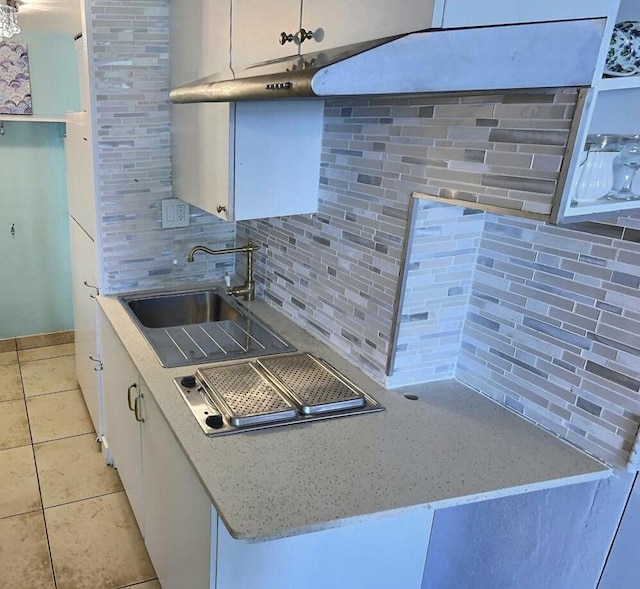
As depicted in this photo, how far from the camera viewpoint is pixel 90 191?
2.17 meters

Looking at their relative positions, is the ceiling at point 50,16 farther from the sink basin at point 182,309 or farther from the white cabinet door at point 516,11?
the white cabinet door at point 516,11

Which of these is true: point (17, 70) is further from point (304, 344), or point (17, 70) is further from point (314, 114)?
point (304, 344)

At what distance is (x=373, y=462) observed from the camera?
1243mm

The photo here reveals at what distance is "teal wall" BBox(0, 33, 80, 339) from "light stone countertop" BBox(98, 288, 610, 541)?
2420 millimetres

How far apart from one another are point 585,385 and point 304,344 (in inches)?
35.4

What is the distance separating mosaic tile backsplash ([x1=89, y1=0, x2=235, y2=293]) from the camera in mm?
1997

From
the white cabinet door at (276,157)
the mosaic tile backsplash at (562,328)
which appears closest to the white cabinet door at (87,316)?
the white cabinet door at (276,157)

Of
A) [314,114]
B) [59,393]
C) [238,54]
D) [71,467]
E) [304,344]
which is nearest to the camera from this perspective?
[238,54]

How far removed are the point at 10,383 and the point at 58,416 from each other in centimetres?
54

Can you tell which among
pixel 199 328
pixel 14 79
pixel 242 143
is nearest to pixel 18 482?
pixel 199 328

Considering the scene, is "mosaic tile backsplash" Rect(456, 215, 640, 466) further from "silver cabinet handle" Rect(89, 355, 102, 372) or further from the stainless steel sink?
"silver cabinet handle" Rect(89, 355, 102, 372)

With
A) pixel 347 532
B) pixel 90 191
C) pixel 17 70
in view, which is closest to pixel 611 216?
pixel 347 532

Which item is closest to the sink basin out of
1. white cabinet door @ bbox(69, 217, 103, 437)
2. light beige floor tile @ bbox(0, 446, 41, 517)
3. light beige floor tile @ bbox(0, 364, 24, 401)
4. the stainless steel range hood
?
white cabinet door @ bbox(69, 217, 103, 437)

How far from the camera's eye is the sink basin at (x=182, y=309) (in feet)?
7.33
